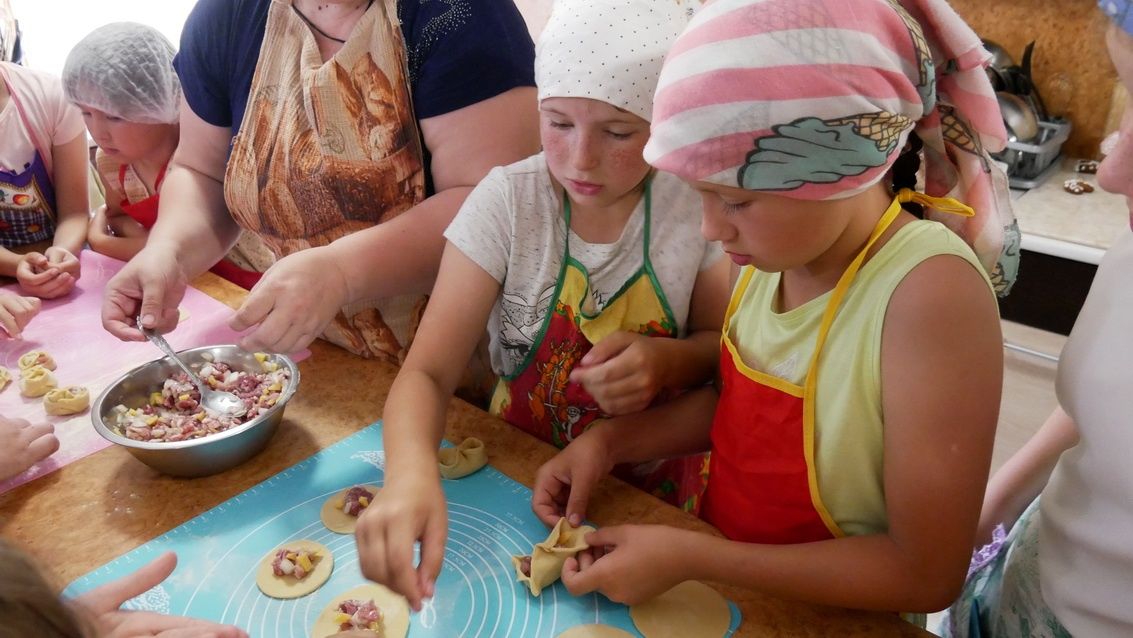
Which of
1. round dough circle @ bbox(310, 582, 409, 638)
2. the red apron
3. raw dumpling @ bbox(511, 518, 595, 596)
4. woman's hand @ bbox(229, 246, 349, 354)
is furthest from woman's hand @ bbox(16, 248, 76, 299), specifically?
raw dumpling @ bbox(511, 518, 595, 596)

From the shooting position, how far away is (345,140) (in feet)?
3.91

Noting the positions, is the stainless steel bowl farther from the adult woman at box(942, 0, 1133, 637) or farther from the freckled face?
the adult woman at box(942, 0, 1133, 637)

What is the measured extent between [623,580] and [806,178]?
17.8 inches

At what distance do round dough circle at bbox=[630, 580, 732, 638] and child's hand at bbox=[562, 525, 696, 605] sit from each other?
18mm

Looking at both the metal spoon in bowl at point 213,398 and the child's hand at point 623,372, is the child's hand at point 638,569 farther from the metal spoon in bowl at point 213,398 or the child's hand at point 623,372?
the metal spoon in bowl at point 213,398

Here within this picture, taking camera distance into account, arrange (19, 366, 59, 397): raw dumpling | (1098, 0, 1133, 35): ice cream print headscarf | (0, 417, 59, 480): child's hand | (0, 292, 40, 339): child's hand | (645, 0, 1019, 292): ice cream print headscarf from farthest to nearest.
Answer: (0, 292, 40, 339): child's hand
(19, 366, 59, 397): raw dumpling
(0, 417, 59, 480): child's hand
(645, 0, 1019, 292): ice cream print headscarf
(1098, 0, 1133, 35): ice cream print headscarf

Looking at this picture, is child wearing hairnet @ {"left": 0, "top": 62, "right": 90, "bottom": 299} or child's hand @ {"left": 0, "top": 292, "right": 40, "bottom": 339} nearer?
child's hand @ {"left": 0, "top": 292, "right": 40, "bottom": 339}

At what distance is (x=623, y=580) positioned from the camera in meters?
0.82

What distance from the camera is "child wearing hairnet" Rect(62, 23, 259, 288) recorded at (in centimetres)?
172

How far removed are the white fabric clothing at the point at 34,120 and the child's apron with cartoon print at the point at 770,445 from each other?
5.98 feet

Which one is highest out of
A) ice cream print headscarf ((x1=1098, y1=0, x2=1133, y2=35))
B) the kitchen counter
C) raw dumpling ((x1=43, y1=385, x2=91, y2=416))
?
ice cream print headscarf ((x1=1098, y1=0, x2=1133, y2=35))

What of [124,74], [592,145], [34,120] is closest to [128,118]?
[124,74]


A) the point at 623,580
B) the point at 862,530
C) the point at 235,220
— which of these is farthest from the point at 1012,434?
the point at 235,220

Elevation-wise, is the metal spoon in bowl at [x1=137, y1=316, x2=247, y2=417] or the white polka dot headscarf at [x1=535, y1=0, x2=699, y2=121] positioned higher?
the white polka dot headscarf at [x1=535, y1=0, x2=699, y2=121]
